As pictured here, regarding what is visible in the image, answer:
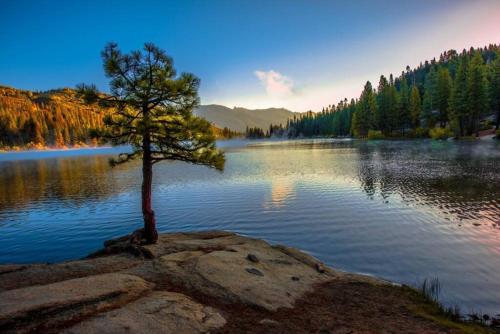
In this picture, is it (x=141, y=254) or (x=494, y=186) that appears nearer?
(x=141, y=254)

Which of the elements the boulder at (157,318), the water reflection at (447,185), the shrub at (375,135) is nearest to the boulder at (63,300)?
the boulder at (157,318)

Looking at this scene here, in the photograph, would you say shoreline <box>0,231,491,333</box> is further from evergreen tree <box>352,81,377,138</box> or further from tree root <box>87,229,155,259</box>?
evergreen tree <box>352,81,377,138</box>

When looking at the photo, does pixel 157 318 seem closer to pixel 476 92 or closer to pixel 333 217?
pixel 333 217

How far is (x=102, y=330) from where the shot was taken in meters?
6.83

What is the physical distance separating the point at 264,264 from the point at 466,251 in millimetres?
10941

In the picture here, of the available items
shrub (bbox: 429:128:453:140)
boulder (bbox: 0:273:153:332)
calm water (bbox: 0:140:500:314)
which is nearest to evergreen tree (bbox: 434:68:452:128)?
shrub (bbox: 429:128:453:140)

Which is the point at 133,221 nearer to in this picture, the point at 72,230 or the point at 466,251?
the point at 72,230

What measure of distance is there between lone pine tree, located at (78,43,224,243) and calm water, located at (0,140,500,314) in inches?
312

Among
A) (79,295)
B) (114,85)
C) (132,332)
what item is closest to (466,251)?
(132,332)

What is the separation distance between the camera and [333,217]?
74.1 feet

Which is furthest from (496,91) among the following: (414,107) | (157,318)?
(157,318)

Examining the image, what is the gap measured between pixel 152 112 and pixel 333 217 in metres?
15.6

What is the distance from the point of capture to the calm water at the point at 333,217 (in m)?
14.2

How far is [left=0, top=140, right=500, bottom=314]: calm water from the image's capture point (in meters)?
14.2
